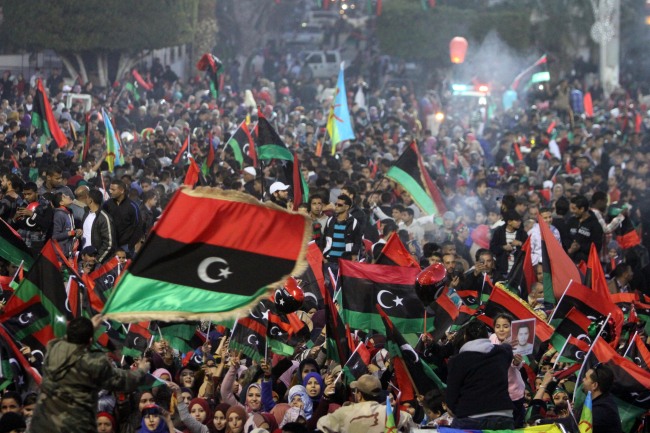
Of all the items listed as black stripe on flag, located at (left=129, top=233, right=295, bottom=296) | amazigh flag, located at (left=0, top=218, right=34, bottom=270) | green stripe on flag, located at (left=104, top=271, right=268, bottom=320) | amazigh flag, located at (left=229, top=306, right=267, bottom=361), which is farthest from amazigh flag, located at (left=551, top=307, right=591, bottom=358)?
amazigh flag, located at (left=0, top=218, right=34, bottom=270)

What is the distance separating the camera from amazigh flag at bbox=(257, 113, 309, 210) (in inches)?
682

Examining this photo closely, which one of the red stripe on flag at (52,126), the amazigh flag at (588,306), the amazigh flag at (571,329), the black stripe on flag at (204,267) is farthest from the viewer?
the red stripe on flag at (52,126)

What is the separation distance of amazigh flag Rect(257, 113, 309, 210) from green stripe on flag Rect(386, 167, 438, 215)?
1.00 m

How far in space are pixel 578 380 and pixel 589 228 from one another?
498cm

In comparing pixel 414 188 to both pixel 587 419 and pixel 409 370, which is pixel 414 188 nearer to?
pixel 409 370

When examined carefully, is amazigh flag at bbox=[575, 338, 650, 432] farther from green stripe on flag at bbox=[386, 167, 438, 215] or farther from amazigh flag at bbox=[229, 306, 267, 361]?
green stripe on flag at bbox=[386, 167, 438, 215]

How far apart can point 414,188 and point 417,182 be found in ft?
0.32

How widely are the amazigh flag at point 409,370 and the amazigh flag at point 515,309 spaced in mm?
1326

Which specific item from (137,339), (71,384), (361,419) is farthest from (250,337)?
(71,384)

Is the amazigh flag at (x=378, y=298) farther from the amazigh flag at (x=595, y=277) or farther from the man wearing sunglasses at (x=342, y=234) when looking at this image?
the man wearing sunglasses at (x=342, y=234)

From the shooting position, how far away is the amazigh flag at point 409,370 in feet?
33.6

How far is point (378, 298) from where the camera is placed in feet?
38.3

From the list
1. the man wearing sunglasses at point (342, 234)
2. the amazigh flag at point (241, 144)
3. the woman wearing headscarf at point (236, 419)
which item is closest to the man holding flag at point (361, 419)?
the woman wearing headscarf at point (236, 419)

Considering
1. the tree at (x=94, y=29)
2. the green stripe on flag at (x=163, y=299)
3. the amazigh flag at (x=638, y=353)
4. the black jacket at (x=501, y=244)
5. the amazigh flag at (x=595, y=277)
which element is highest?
the green stripe on flag at (x=163, y=299)
